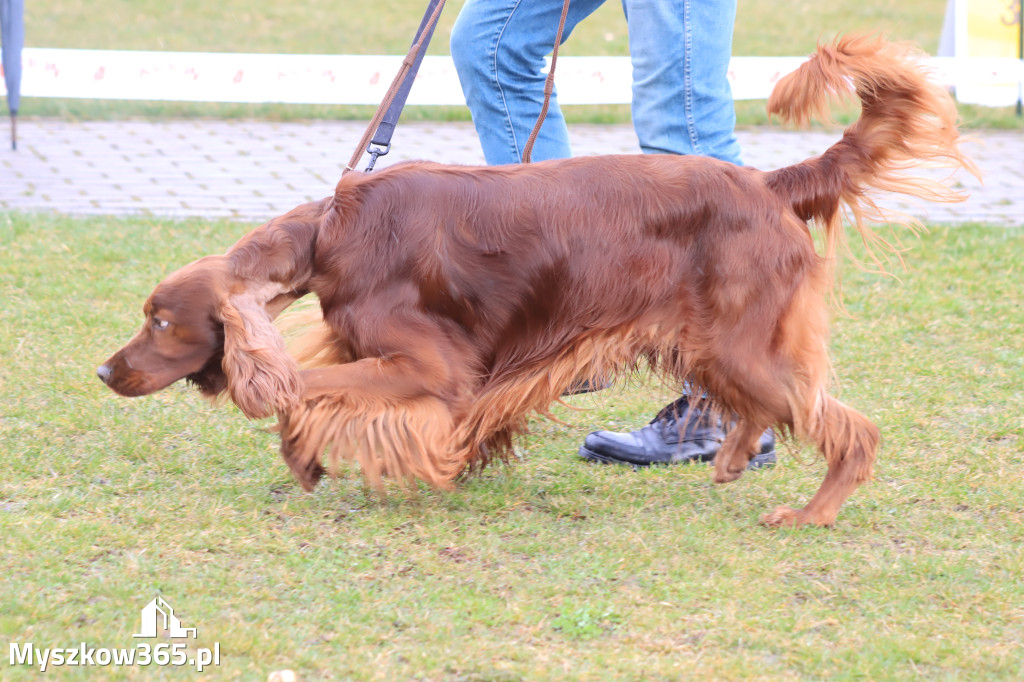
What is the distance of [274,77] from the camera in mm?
8469

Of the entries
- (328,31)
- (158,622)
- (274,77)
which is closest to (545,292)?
(158,622)

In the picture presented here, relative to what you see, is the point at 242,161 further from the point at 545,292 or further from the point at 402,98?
the point at 545,292

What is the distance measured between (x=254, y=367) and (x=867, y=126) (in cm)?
167

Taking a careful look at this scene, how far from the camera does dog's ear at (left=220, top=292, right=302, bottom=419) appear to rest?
2926 millimetres

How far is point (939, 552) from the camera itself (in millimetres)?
2887

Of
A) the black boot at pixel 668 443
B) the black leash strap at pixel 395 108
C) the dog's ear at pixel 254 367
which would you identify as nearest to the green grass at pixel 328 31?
the black leash strap at pixel 395 108

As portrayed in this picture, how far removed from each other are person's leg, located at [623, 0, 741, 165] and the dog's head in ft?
4.02

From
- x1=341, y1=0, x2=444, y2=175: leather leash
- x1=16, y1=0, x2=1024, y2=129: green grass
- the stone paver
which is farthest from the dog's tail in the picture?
x1=16, y1=0, x2=1024, y2=129: green grass

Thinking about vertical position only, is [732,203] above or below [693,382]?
above

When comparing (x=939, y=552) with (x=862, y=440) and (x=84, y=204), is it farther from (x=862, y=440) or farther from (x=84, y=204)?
(x=84, y=204)

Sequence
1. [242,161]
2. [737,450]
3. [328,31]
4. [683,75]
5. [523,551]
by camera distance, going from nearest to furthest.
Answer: [523,551] < [737,450] < [683,75] < [242,161] < [328,31]

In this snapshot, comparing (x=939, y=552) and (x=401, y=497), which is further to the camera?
(x=401, y=497)

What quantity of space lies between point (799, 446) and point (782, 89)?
0.93 metres

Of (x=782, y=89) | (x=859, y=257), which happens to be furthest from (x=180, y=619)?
(x=859, y=257)
